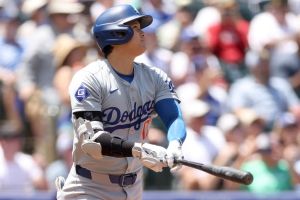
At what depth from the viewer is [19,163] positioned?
31.9 ft

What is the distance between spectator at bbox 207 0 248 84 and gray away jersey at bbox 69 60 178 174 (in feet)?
17.4

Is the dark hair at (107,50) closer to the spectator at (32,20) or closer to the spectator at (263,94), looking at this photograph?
the spectator at (263,94)

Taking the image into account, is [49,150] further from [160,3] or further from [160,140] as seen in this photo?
[160,3]

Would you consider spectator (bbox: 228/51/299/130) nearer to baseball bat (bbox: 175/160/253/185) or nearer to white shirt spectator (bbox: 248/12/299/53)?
white shirt spectator (bbox: 248/12/299/53)

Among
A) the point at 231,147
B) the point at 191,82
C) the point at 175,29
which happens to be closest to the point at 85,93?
the point at 231,147

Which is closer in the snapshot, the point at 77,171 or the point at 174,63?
the point at 77,171

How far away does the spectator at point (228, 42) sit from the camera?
11.1 metres

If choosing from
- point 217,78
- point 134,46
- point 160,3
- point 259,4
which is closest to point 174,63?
point 217,78

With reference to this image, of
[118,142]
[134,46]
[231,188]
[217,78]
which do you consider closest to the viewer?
[118,142]

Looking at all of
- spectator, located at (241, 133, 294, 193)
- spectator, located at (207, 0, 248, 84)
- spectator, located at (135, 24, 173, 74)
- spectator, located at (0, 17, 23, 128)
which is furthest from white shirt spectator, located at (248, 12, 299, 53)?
spectator, located at (0, 17, 23, 128)

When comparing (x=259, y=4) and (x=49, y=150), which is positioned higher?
(x=259, y=4)

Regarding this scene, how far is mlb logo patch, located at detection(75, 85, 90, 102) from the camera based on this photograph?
546 cm

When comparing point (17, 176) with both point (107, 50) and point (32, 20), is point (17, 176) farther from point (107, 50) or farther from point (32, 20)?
point (107, 50)

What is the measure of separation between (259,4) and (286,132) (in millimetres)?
2916
